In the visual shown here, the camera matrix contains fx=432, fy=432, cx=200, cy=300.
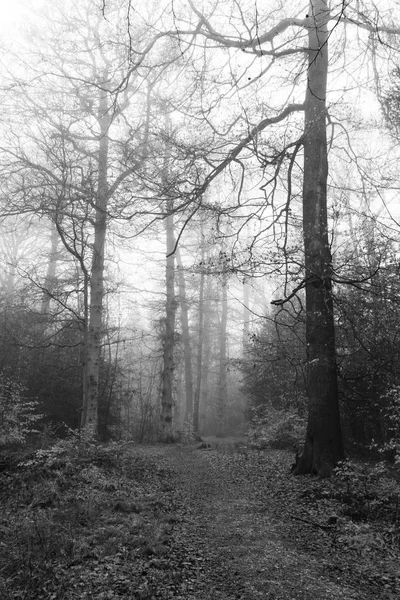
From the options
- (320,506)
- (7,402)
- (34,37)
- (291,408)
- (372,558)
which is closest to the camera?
(372,558)

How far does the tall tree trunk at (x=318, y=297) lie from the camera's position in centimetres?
713

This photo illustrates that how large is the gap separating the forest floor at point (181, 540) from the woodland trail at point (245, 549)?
11 millimetres

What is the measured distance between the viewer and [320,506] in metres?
5.55

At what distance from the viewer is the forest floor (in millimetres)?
3477

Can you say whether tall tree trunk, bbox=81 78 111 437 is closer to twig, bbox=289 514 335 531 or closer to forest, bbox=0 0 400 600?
forest, bbox=0 0 400 600

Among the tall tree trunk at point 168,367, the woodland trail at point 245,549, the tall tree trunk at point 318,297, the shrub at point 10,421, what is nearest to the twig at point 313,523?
the woodland trail at point 245,549

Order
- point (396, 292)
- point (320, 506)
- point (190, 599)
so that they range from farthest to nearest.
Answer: point (396, 292)
point (320, 506)
point (190, 599)

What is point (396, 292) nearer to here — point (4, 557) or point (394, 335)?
point (394, 335)

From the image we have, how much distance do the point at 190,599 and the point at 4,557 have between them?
6.39ft

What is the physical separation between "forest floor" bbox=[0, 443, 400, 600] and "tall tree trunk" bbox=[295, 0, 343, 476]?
0.71m

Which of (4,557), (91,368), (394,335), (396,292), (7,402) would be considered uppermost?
(396,292)

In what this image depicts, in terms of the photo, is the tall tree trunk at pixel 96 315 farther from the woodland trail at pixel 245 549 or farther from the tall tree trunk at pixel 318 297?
the tall tree trunk at pixel 318 297

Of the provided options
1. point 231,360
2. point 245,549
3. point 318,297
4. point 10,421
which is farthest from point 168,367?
point 245,549

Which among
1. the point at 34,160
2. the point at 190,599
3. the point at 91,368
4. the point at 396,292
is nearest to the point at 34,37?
the point at 34,160
